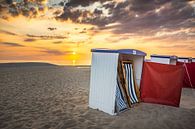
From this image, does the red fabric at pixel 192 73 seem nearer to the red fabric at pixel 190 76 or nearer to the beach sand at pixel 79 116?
the red fabric at pixel 190 76

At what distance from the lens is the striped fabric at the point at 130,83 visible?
673 cm

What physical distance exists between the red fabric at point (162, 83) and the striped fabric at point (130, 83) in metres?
0.50

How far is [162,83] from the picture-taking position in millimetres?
6906

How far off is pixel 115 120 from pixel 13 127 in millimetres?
2762

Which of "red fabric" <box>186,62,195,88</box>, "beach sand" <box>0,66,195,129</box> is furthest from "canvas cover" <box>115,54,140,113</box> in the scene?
"red fabric" <box>186,62,195,88</box>

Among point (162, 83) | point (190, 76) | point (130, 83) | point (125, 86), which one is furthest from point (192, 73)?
point (125, 86)

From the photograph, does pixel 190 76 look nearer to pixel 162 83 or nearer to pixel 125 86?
pixel 162 83

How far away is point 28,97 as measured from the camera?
7246 mm


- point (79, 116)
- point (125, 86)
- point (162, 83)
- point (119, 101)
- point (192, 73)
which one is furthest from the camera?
point (192, 73)

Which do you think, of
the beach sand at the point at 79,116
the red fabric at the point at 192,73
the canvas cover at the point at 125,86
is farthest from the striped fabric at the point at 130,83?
the red fabric at the point at 192,73

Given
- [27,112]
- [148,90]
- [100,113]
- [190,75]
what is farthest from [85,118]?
[190,75]

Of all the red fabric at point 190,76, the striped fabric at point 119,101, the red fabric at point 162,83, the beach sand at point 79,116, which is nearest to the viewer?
the beach sand at point 79,116

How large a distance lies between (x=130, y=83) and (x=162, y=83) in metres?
1.32

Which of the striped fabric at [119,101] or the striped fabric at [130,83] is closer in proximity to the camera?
the striped fabric at [119,101]
